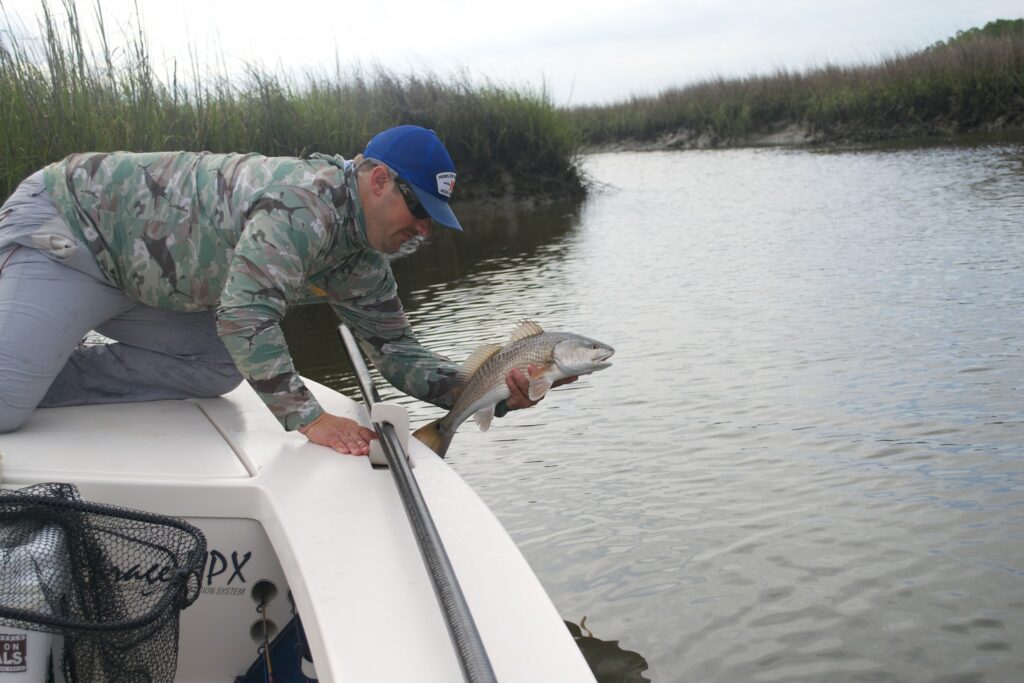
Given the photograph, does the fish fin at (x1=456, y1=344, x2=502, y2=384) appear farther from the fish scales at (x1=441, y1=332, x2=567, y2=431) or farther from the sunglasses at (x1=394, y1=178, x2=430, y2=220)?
the sunglasses at (x1=394, y1=178, x2=430, y2=220)

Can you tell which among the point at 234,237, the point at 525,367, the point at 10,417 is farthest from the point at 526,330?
the point at 10,417

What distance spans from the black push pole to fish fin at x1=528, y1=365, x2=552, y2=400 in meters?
0.83

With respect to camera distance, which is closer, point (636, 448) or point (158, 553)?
point (158, 553)

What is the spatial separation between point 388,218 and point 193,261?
66cm

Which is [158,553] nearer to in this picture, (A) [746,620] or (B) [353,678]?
(B) [353,678]

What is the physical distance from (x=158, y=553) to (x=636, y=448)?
338 centimetres

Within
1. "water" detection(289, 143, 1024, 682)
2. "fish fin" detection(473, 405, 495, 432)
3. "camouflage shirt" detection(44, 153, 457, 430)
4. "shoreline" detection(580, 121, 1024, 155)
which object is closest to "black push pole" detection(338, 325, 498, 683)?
"camouflage shirt" detection(44, 153, 457, 430)

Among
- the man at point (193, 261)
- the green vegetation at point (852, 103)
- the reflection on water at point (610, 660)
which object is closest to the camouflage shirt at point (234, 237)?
the man at point (193, 261)

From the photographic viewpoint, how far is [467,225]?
16.6m

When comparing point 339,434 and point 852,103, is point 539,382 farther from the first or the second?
point 852,103

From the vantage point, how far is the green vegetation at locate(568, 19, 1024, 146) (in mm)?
25078

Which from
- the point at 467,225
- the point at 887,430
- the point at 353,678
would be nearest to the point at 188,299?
the point at 353,678

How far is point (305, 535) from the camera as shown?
8.77 feet

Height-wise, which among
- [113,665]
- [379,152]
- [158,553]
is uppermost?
[379,152]
